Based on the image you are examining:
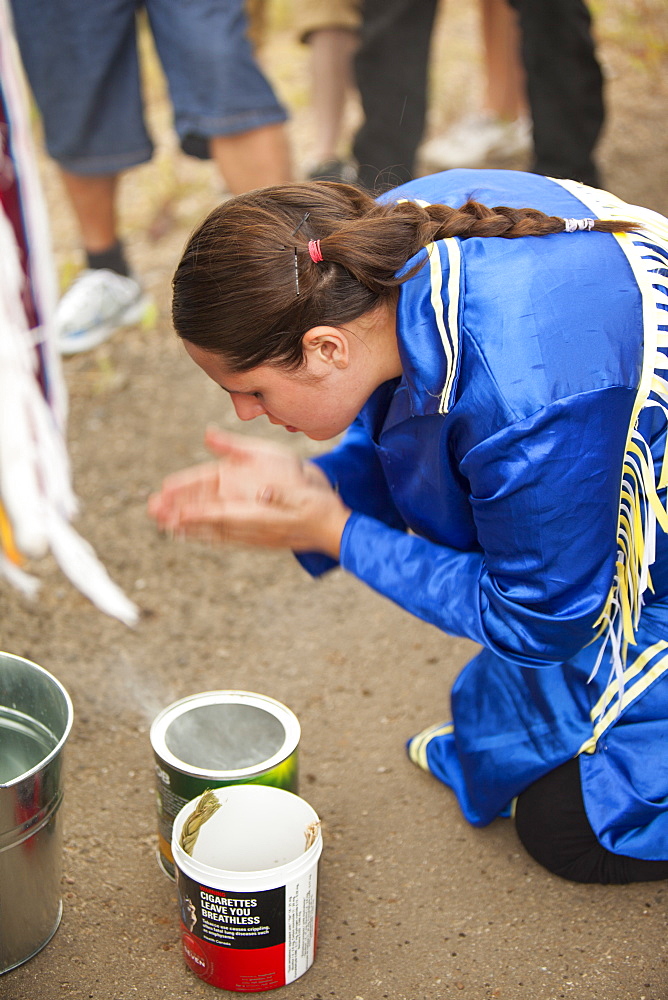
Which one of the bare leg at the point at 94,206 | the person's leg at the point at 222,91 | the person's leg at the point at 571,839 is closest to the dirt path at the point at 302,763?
the person's leg at the point at 571,839

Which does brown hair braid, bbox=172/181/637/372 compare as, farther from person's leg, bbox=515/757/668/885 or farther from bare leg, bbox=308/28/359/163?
bare leg, bbox=308/28/359/163

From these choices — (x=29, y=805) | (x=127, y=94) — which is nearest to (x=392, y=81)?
(x=127, y=94)

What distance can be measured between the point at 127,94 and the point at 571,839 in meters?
2.04

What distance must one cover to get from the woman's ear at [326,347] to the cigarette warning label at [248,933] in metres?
0.60

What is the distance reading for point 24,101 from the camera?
7.88ft

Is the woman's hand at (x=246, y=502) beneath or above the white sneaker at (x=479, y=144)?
above

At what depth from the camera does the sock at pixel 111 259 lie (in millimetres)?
2791

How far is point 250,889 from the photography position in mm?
1129

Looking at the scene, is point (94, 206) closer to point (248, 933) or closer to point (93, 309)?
point (93, 309)

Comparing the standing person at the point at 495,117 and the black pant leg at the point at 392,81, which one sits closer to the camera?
the black pant leg at the point at 392,81

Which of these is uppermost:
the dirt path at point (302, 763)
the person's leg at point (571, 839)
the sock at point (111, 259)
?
the sock at point (111, 259)

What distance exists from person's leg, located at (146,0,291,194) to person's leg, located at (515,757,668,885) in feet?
5.03

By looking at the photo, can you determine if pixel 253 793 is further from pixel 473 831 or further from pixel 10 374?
pixel 10 374

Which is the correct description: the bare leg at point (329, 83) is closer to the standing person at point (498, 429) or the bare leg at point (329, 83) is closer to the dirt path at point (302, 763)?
the dirt path at point (302, 763)
